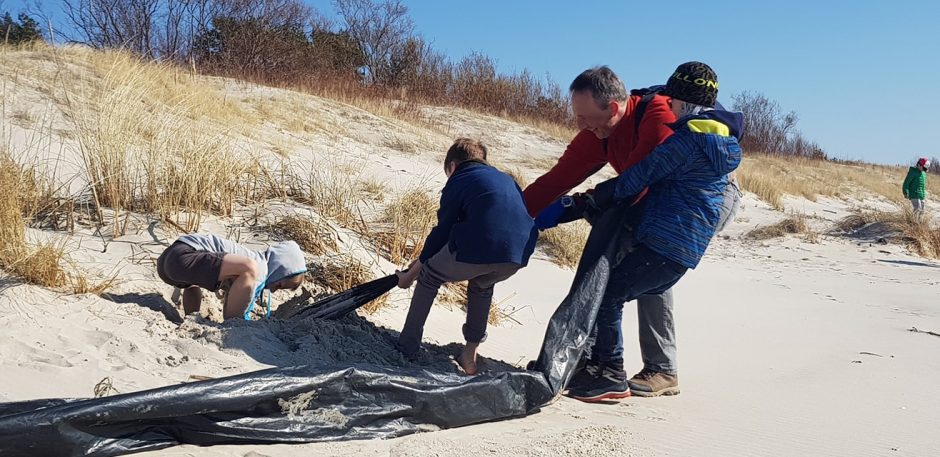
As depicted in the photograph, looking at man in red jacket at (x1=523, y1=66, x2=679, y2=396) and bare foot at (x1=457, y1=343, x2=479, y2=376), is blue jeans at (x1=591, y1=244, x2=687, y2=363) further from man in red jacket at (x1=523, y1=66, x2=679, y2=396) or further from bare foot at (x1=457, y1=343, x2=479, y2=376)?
bare foot at (x1=457, y1=343, x2=479, y2=376)

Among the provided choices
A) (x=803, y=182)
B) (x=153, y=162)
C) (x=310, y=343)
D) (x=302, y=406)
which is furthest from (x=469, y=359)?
(x=803, y=182)

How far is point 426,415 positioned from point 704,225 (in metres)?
1.59

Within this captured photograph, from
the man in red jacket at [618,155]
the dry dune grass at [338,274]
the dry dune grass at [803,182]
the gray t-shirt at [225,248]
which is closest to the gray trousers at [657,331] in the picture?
the man in red jacket at [618,155]

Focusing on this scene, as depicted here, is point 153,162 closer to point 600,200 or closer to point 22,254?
point 22,254

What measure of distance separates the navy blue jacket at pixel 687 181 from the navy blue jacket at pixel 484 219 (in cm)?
51

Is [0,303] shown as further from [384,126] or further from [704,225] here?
[384,126]

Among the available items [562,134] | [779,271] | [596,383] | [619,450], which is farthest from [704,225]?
[562,134]

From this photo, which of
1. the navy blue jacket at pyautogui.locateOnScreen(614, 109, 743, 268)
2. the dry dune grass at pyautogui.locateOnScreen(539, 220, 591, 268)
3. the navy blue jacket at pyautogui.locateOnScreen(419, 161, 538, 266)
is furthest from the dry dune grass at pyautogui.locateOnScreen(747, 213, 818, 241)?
the navy blue jacket at pyautogui.locateOnScreen(419, 161, 538, 266)

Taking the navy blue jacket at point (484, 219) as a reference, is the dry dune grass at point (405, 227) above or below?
below

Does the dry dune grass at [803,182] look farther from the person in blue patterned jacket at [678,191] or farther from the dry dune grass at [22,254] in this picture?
the dry dune grass at [22,254]

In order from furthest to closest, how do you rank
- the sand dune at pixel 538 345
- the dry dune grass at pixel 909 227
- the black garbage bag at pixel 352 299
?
the dry dune grass at pixel 909 227, the black garbage bag at pixel 352 299, the sand dune at pixel 538 345

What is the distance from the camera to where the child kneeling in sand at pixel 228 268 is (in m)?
3.90

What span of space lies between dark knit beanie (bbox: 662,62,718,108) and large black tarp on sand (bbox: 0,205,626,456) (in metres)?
0.92

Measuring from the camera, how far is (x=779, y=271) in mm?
9570
